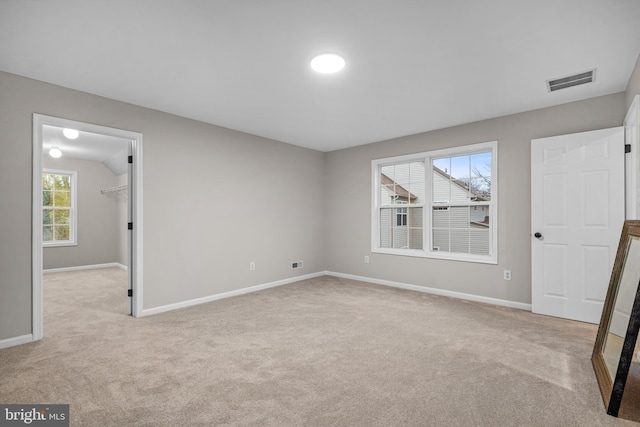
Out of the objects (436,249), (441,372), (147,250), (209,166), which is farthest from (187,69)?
(436,249)

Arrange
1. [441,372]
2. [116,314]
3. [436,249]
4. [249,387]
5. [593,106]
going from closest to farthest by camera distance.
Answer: [249,387], [441,372], [593,106], [116,314], [436,249]

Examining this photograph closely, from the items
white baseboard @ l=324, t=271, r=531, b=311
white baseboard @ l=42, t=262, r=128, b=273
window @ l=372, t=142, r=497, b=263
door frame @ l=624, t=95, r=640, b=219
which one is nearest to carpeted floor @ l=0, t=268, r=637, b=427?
white baseboard @ l=324, t=271, r=531, b=311

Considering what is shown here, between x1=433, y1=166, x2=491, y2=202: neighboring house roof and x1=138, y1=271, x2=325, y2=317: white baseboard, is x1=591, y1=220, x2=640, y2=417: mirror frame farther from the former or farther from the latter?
x1=138, y1=271, x2=325, y2=317: white baseboard

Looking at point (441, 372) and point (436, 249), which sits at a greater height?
point (436, 249)

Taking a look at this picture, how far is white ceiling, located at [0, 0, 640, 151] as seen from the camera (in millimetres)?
1984

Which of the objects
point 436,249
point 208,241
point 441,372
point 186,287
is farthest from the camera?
point 436,249

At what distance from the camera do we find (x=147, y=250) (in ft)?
12.2

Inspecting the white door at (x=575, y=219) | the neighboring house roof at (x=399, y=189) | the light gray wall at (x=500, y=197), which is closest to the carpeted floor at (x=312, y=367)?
the white door at (x=575, y=219)

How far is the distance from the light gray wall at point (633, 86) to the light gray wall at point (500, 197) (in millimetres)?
194

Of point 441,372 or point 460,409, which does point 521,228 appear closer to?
point 441,372

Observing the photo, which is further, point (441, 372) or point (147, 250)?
point (147, 250)

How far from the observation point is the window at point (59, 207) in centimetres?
672

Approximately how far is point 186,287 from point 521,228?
437 cm

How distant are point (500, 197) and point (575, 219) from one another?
2.75 ft
